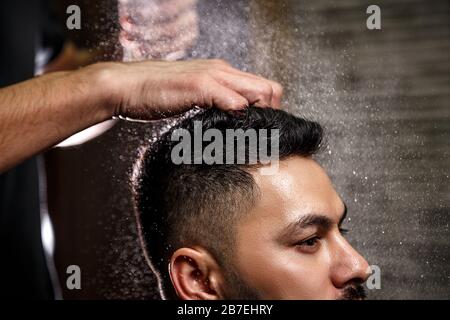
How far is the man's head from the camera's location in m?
1.51

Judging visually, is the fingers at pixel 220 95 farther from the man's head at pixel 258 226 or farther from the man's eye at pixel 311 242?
the man's eye at pixel 311 242

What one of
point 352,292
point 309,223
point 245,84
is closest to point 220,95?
point 245,84

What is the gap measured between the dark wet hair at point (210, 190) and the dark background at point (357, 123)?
16 centimetres

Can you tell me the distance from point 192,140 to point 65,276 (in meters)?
0.74

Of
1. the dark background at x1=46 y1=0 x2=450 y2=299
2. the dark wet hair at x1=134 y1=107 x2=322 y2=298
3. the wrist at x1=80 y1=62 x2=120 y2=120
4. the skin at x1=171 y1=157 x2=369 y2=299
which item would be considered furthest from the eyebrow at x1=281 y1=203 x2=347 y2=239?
the wrist at x1=80 y1=62 x2=120 y2=120

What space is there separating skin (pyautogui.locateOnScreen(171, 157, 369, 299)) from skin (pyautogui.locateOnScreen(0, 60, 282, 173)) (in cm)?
25

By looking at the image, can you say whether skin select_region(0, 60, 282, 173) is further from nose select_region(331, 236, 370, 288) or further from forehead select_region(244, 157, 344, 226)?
nose select_region(331, 236, 370, 288)

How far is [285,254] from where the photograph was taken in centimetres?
151

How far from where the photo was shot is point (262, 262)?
59.6 inches

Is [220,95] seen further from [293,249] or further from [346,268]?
[346,268]

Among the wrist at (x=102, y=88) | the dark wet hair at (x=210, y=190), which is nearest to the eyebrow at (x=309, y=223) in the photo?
the dark wet hair at (x=210, y=190)

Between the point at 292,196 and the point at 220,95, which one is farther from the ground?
the point at 220,95

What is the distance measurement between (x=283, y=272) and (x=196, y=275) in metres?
0.23

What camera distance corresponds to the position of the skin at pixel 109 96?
1531 mm
